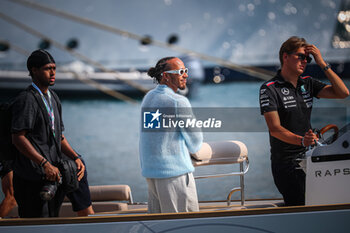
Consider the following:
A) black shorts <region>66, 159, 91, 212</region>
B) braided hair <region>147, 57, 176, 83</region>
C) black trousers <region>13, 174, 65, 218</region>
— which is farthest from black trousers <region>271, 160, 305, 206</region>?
black trousers <region>13, 174, 65, 218</region>

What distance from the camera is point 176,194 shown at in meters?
1.71

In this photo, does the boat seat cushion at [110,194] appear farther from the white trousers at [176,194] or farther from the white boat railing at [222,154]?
the white trousers at [176,194]

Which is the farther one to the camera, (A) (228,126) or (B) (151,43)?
(B) (151,43)

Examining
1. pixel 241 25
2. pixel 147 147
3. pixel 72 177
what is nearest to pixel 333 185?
pixel 147 147

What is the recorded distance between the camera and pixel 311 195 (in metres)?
1.80

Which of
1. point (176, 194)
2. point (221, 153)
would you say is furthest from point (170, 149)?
point (221, 153)

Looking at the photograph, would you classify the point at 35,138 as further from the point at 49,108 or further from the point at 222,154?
the point at 222,154

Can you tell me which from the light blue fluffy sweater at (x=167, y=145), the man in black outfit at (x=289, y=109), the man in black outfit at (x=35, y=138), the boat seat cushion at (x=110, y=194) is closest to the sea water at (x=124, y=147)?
the boat seat cushion at (x=110, y=194)

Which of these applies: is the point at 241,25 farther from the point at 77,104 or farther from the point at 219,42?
the point at 77,104

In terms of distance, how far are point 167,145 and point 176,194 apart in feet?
0.66

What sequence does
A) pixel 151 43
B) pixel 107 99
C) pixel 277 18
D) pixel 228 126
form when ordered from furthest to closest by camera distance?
pixel 107 99, pixel 151 43, pixel 277 18, pixel 228 126

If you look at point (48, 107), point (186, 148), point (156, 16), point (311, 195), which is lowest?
point (311, 195)

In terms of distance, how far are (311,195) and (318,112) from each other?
1431 millimetres

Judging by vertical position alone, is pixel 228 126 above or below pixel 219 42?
below
